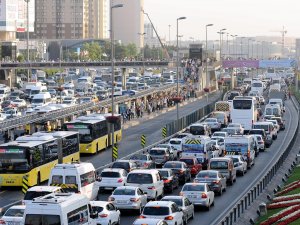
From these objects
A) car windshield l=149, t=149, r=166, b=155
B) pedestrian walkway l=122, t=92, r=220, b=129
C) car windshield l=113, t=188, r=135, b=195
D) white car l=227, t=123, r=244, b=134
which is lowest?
pedestrian walkway l=122, t=92, r=220, b=129

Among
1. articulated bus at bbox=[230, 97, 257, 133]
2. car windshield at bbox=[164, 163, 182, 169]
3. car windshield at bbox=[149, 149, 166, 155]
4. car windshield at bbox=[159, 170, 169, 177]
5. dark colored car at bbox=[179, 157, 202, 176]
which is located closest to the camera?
car windshield at bbox=[159, 170, 169, 177]

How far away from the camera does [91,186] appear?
139ft

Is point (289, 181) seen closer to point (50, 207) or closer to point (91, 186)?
point (91, 186)

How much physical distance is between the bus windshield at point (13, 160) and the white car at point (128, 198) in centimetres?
955

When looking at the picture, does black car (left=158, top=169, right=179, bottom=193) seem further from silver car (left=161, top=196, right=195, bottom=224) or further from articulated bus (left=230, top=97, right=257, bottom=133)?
articulated bus (left=230, top=97, right=257, bottom=133)

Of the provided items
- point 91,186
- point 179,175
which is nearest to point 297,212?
point 91,186

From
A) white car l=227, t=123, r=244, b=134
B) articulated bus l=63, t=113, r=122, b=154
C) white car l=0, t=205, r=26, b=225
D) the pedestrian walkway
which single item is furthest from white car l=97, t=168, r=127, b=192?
the pedestrian walkway

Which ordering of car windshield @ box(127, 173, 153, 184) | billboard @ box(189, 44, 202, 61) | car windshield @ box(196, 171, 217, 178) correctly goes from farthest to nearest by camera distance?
billboard @ box(189, 44, 202, 61) → car windshield @ box(196, 171, 217, 178) → car windshield @ box(127, 173, 153, 184)

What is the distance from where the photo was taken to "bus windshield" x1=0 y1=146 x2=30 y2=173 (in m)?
47.8

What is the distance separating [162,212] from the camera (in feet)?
113

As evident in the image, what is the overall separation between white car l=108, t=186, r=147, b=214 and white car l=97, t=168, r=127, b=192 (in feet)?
17.0

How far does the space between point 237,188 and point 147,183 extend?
8.71 meters

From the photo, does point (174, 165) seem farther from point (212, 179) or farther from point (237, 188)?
point (212, 179)

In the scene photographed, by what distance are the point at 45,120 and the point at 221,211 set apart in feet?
106
